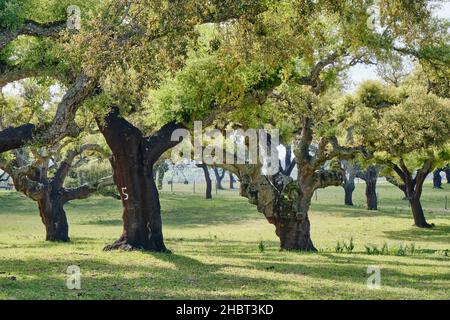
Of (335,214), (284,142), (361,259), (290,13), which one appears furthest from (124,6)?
(335,214)

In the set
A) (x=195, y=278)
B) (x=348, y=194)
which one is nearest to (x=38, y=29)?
(x=195, y=278)

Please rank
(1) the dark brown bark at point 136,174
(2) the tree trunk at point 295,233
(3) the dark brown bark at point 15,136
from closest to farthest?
(3) the dark brown bark at point 15,136, (1) the dark brown bark at point 136,174, (2) the tree trunk at point 295,233

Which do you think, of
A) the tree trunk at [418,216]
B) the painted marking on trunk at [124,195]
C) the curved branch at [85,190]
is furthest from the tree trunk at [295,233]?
the tree trunk at [418,216]

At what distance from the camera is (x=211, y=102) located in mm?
24406

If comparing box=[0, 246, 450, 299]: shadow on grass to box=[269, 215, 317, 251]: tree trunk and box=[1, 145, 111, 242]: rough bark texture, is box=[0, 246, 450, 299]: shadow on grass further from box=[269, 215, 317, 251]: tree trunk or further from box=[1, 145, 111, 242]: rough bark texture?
box=[1, 145, 111, 242]: rough bark texture

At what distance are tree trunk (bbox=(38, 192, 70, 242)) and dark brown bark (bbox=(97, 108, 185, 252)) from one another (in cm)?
1063

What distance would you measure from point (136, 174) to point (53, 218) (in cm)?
1186

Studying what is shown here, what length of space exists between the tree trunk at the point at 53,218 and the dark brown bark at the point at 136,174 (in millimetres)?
10626

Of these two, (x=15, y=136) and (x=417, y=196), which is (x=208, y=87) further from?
(x=417, y=196)

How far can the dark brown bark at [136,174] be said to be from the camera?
24.5m

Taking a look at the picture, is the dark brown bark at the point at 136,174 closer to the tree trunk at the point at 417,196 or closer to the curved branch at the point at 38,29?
the curved branch at the point at 38,29

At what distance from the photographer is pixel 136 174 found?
81.1 ft
